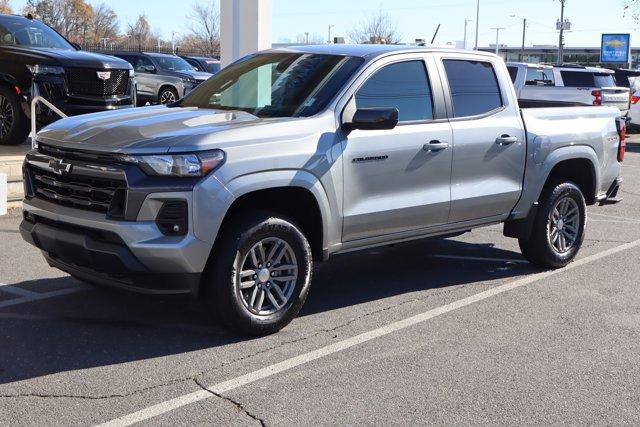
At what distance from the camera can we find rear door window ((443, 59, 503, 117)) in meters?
6.53

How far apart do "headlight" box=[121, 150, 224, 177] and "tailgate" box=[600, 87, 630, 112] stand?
18025 mm

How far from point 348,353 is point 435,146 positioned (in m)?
1.85

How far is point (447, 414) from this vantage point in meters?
4.24

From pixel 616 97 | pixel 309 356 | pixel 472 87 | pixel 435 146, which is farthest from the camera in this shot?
pixel 616 97

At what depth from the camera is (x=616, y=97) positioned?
21422 mm

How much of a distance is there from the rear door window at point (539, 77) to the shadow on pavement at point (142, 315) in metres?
13.4

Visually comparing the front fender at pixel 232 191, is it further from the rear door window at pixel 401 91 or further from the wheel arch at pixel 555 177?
the wheel arch at pixel 555 177

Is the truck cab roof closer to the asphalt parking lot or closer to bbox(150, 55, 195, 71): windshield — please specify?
the asphalt parking lot

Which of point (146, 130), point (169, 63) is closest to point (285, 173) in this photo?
point (146, 130)

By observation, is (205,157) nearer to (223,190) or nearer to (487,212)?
(223,190)

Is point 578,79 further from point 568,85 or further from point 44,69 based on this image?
point 44,69

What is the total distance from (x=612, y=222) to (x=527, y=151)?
3933mm

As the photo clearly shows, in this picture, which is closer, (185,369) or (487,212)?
(185,369)

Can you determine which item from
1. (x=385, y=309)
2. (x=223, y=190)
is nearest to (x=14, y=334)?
(x=223, y=190)
